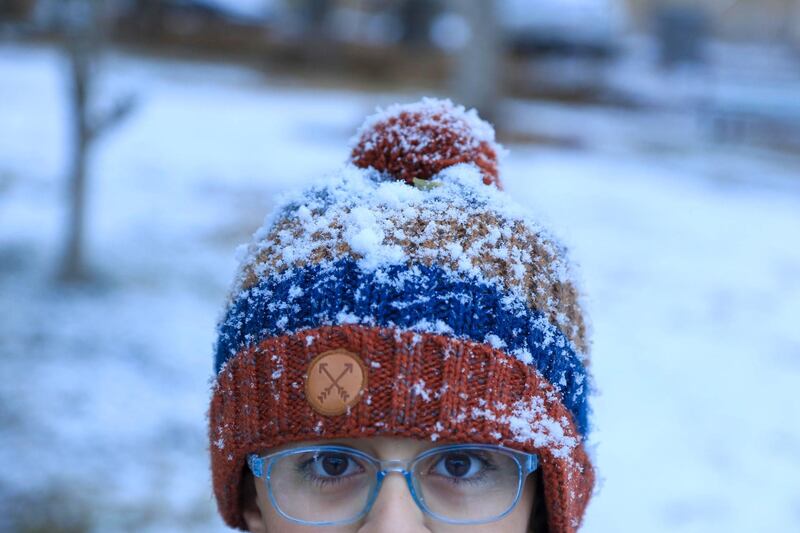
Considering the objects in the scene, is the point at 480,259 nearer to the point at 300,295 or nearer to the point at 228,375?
the point at 300,295

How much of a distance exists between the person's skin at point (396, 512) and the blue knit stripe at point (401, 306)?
0.58 ft

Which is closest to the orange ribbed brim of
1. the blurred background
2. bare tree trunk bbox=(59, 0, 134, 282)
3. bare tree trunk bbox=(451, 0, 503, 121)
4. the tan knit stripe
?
the tan knit stripe

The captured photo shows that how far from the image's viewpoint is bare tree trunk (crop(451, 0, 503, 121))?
10492 millimetres

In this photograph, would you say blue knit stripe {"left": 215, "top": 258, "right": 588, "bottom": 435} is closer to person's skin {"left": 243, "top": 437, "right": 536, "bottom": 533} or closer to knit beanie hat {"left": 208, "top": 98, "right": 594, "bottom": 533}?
knit beanie hat {"left": 208, "top": 98, "right": 594, "bottom": 533}

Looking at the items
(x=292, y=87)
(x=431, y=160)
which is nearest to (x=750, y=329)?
(x=431, y=160)

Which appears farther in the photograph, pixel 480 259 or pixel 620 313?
pixel 620 313

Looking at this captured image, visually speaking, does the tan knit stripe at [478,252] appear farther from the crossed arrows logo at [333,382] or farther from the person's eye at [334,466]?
the person's eye at [334,466]

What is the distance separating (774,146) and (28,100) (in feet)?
Result: 32.3

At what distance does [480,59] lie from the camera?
10.7 m

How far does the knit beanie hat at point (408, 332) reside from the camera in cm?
128

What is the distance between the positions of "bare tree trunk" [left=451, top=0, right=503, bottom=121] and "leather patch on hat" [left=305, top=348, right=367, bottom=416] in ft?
30.9

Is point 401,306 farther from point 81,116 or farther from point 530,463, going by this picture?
point 81,116

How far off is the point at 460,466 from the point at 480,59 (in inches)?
385

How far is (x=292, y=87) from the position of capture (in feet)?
46.5
